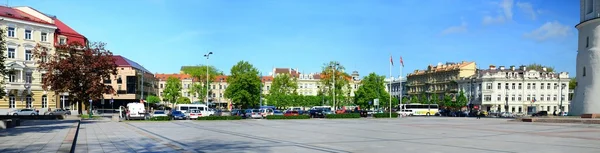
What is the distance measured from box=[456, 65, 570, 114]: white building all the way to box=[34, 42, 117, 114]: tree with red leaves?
281ft

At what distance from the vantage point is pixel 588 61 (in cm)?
5569

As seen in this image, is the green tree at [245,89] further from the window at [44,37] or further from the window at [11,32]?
the window at [11,32]

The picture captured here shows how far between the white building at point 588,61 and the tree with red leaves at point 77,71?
54406mm

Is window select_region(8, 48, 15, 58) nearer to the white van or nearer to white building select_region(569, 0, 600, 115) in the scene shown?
the white van

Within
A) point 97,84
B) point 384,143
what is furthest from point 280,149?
point 97,84

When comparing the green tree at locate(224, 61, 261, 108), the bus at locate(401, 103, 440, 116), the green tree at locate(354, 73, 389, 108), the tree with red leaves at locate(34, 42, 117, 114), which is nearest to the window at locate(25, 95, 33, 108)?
the tree with red leaves at locate(34, 42, 117, 114)

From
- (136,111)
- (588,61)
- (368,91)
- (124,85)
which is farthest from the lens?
(368,91)

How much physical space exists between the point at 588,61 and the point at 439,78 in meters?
71.2

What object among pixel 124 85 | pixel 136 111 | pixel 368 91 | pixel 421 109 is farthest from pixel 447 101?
pixel 136 111

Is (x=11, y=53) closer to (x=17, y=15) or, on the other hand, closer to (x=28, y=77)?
(x=28, y=77)

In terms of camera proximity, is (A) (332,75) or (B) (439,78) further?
(B) (439,78)

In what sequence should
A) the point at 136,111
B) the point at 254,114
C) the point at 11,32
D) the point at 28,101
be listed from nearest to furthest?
the point at 136,111 < the point at 254,114 < the point at 11,32 < the point at 28,101

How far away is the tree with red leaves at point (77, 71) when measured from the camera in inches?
1984

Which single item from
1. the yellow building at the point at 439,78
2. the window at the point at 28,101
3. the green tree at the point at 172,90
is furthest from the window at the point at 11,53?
the yellow building at the point at 439,78
